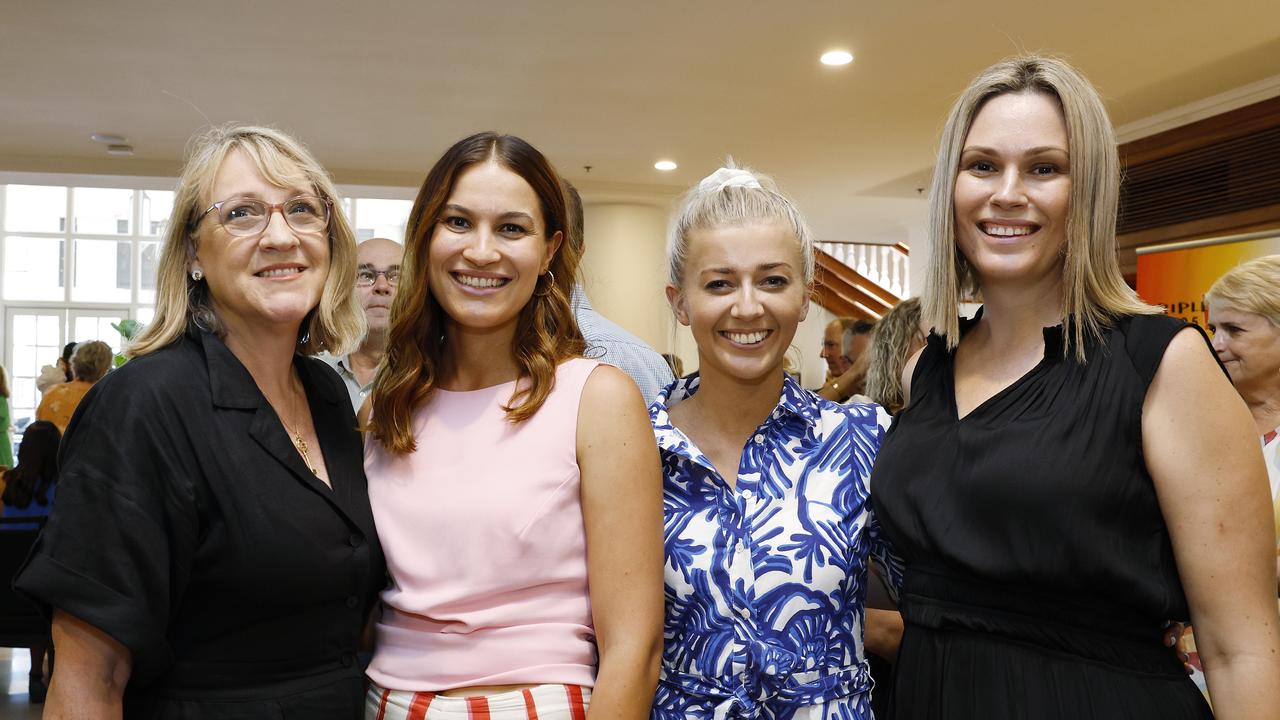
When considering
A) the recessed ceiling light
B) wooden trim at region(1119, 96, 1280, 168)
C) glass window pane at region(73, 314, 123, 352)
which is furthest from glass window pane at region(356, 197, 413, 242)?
wooden trim at region(1119, 96, 1280, 168)

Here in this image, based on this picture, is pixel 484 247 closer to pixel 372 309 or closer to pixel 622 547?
pixel 622 547

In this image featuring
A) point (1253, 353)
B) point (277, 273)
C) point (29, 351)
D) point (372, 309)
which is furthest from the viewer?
point (29, 351)

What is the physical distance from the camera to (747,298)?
1930 mm

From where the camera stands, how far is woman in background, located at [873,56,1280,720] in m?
1.47

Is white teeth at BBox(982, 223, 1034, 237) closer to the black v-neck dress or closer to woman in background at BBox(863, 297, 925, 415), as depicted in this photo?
the black v-neck dress

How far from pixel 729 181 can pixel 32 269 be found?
63.6 feet

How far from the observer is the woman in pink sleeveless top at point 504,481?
1632 mm

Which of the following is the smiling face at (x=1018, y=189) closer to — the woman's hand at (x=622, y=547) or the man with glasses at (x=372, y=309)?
the woman's hand at (x=622, y=547)

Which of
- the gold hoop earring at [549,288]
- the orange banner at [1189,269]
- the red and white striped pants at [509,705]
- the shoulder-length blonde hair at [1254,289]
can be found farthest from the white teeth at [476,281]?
the orange banner at [1189,269]

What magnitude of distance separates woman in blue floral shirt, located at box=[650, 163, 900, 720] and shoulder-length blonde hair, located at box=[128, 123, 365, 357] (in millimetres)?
686

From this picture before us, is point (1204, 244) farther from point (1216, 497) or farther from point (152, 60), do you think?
point (152, 60)

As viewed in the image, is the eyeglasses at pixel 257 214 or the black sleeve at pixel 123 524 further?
the eyeglasses at pixel 257 214

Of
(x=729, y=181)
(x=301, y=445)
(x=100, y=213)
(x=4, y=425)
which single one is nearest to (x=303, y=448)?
(x=301, y=445)

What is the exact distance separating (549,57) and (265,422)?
5158 mm
